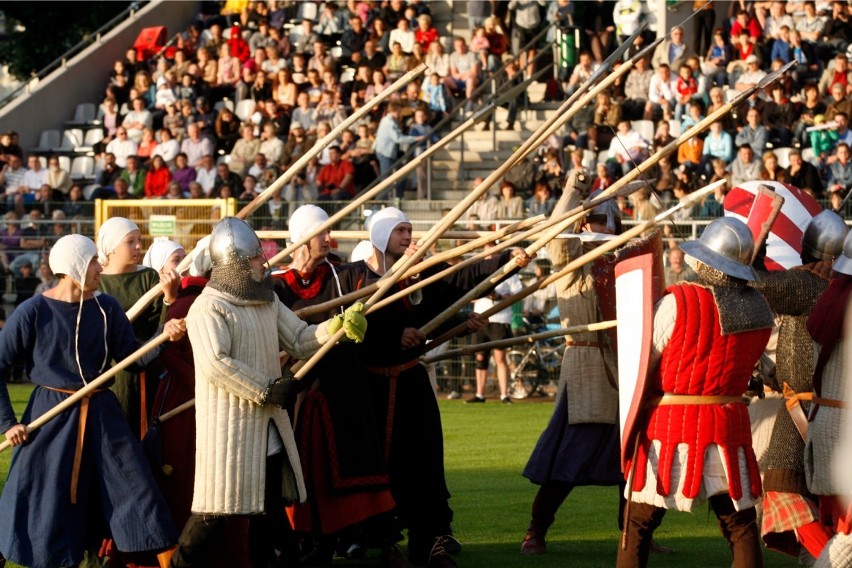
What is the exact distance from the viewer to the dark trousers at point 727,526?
290 inches

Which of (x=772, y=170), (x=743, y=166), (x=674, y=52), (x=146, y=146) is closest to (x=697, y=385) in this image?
(x=772, y=170)

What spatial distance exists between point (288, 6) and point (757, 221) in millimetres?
19616

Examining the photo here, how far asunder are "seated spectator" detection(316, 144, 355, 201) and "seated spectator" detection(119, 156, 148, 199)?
10.0 feet

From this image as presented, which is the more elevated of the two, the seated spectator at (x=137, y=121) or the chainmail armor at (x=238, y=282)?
the seated spectator at (x=137, y=121)

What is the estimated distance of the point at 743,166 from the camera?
18.6m

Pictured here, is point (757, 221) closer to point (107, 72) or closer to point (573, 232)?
point (573, 232)

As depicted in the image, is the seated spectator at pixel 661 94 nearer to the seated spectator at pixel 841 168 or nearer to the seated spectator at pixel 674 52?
the seated spectator at pixel 674 52

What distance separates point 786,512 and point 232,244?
3.10m

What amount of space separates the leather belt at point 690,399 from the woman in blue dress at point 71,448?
2.25 meters

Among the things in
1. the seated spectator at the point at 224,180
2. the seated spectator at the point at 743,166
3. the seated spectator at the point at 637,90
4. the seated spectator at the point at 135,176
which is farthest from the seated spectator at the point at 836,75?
the seated spectator at the point at 135,176

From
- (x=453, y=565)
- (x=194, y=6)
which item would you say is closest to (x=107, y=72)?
(x=194, y=6)

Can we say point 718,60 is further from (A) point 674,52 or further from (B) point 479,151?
(B) point 479,151

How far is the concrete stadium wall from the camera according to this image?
2741cm

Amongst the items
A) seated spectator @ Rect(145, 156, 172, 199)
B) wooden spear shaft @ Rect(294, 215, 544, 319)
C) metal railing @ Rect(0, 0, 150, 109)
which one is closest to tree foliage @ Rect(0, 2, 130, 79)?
metal railing @ Rect(0, 0, 150, 109)
